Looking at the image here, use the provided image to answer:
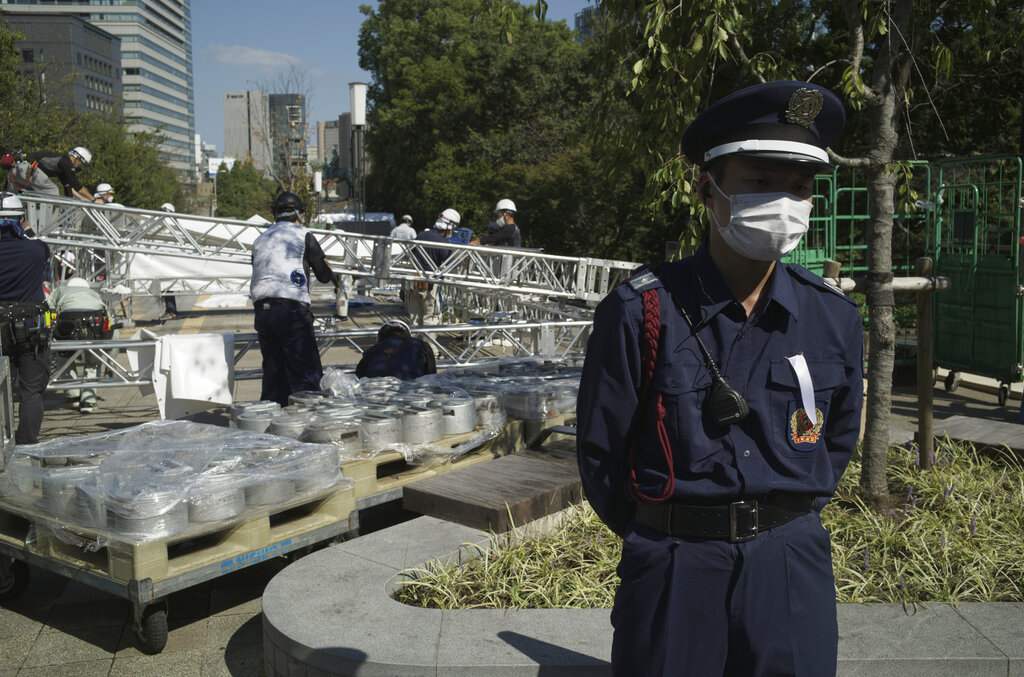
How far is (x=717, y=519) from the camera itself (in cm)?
223

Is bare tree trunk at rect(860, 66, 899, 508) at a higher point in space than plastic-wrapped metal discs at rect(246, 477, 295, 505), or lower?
higher

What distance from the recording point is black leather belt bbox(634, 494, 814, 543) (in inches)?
87.7

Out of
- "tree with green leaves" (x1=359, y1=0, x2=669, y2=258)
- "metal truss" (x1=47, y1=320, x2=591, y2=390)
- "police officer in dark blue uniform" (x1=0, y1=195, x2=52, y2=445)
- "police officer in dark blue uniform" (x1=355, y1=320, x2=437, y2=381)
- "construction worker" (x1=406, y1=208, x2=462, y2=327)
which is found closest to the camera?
"police officer in dark blue uniform" (x1=0, y1=195, x2=52, y2=445)

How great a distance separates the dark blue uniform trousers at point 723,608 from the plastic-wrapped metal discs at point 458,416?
3.63m

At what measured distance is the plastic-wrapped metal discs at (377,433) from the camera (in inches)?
214

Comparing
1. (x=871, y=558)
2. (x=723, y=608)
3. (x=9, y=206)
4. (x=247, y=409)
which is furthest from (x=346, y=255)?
(x=723, y=608)

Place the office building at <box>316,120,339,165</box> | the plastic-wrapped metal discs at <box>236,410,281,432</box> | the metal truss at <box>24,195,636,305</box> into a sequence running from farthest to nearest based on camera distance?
1. the office building at <box>316,120,339,165</box>
2. the metal truss at <box>24,195,636,305</box>
3. the plastic-wrapped metal discs at <box>236,410,281,432</box>

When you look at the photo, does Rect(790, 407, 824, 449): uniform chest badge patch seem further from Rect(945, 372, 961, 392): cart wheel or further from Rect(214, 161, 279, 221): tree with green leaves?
Rect(214, 161, 279, 221): tree with green leaves

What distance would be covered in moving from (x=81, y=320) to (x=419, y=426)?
5.94 m

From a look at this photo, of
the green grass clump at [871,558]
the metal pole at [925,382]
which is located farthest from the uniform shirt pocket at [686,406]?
the metal pole at [925,382]

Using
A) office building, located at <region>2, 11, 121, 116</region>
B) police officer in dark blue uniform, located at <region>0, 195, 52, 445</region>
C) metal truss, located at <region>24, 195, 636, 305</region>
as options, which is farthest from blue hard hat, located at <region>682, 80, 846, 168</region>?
office building, located at <region>2, 11, 121, 116</region>

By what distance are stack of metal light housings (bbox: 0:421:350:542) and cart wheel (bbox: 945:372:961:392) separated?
877 centimetres

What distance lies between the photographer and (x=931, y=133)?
62.3ft

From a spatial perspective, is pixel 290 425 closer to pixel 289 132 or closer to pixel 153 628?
pixel 153 628
